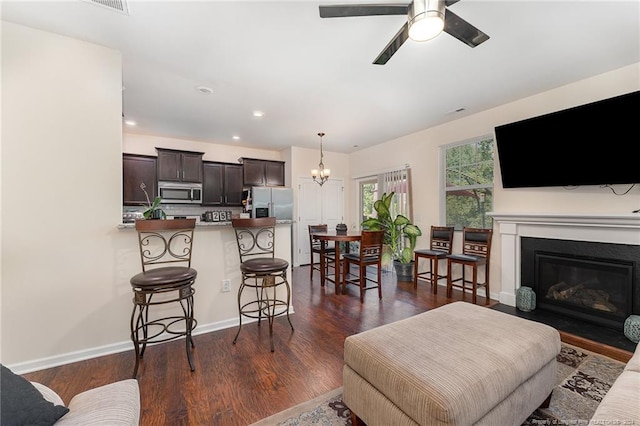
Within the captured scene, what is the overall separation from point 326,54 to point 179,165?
12.4 feet

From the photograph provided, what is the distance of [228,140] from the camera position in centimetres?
539

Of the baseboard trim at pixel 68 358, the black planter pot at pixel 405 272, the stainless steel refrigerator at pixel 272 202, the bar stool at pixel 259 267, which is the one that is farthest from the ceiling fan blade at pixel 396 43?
the stainless steel refrigerator at pixel 272 202

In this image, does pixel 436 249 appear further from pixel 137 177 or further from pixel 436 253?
pixel 137 177

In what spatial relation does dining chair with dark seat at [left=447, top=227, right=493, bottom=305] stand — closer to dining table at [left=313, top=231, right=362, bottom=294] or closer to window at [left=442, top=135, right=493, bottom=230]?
window at [left=442, top=135, right=493, bottom=230]

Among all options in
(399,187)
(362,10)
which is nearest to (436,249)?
(399,187)

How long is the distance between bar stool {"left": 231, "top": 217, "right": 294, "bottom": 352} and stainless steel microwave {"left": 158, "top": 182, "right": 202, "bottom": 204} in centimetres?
285

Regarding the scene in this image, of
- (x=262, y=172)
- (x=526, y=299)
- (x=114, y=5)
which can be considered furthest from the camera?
(x=262, y=172)

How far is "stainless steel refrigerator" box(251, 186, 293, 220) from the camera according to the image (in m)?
5.27

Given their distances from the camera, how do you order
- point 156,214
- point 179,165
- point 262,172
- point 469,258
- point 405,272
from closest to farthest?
point 156,214 → point 469,258 → point 405,272 → point 179,165 → point 262,172

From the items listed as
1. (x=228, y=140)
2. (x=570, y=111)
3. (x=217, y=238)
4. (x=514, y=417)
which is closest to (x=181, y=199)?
(x=228, y=140)

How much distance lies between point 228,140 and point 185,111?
1.61 meters

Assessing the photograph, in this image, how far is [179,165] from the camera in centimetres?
490

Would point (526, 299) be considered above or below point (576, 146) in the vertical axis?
below

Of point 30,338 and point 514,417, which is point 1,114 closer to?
point 30,338
